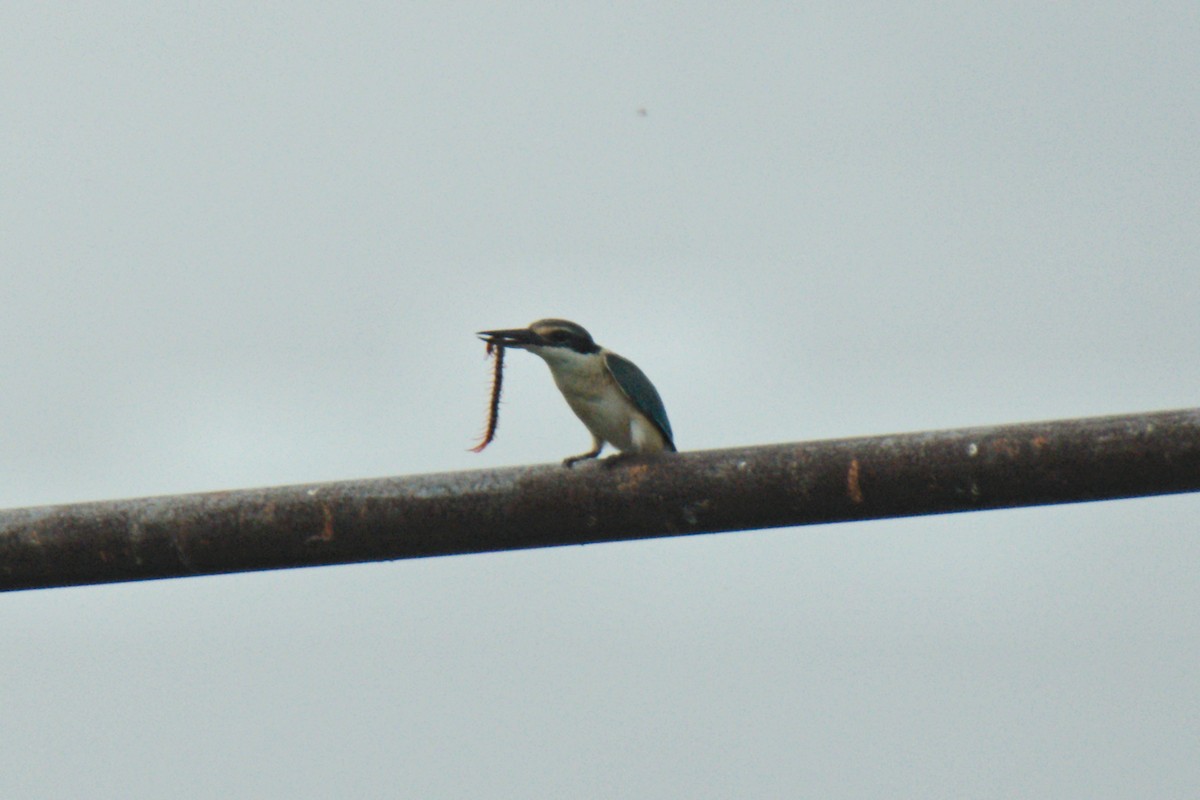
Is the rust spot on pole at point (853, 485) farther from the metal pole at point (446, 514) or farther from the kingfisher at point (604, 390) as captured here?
the kingfisher at point (604, 390)

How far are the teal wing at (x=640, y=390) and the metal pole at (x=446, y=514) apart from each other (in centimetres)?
302

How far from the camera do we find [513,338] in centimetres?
678

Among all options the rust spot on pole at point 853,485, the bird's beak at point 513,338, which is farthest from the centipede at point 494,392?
the rust spot on pole at point 853,485

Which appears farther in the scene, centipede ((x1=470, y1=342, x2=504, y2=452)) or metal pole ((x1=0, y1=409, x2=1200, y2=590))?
centipede ((x1=470, y1=342, x2=504, y2=452))

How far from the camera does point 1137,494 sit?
12.7 ft

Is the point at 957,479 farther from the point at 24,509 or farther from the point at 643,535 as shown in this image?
the point at 24,509

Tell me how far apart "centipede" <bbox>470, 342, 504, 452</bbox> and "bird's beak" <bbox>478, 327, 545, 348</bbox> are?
0.03 meters

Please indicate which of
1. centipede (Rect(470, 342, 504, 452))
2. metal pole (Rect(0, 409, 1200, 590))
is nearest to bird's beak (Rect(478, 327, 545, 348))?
centipede (Rect(470, 342, 504, 452))

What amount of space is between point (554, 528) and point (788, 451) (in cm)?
60

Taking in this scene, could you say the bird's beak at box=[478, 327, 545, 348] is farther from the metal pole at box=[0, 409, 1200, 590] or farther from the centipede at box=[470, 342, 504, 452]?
the metal pole at box=[0, 409, 1200, 590]

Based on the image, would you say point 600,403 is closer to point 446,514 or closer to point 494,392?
point 494,392

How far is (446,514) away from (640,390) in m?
3.19

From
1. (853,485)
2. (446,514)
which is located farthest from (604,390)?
(853,485)

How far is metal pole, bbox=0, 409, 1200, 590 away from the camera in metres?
4.10
